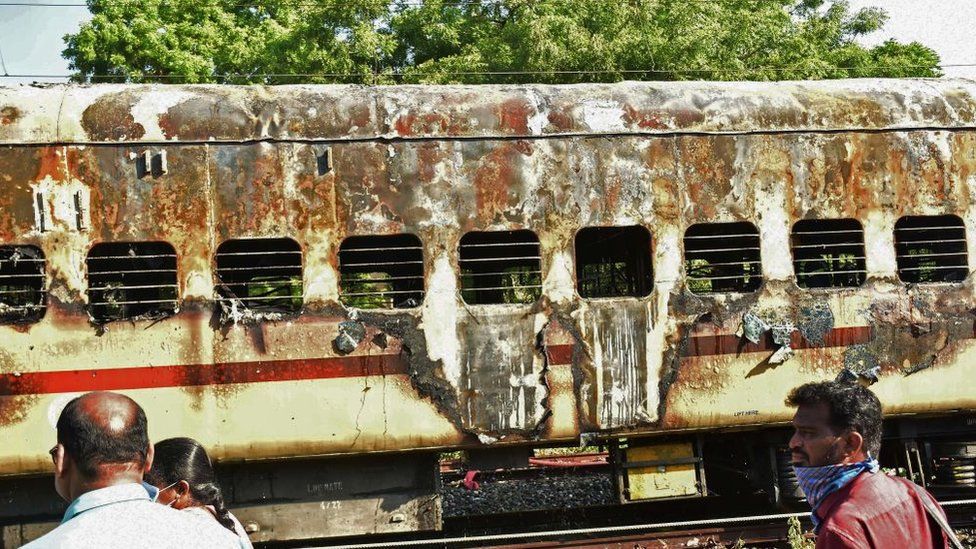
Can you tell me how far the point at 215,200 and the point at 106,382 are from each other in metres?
1.46

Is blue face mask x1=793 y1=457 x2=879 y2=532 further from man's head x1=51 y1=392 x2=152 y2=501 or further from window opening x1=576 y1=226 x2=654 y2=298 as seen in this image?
window opening x1=576 y1=226 x2=654 y2=298

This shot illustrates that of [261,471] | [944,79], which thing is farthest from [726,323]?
[261,471]

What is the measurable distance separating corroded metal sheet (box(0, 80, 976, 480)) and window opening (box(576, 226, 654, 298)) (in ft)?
0.80

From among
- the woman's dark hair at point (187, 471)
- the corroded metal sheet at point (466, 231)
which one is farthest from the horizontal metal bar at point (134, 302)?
the woman's dark hair at point (187, 471)

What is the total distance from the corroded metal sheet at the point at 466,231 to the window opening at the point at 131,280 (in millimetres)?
133

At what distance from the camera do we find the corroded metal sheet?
783cm

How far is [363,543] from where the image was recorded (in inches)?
342

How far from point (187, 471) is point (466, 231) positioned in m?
4.24

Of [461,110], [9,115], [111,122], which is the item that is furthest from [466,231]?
[9,115]

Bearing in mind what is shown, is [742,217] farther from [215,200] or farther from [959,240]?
[215,200]

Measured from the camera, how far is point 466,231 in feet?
27.3

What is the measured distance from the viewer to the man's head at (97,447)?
2.99 meters

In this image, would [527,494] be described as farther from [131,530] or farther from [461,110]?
[131,530]

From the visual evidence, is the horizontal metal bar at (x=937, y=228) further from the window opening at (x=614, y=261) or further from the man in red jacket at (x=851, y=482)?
the man in red jacket at (x=851, y=482)
